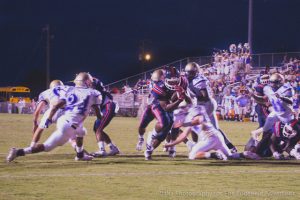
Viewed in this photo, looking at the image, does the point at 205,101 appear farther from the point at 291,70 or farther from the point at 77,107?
the point at 291,70

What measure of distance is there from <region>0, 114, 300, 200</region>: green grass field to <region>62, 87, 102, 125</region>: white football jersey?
0.95 meters

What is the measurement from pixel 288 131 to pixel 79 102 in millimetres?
4769

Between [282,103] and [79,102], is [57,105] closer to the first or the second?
[79,102]

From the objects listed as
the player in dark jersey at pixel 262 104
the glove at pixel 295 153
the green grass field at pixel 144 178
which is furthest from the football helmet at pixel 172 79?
the glove at pixel 295 153

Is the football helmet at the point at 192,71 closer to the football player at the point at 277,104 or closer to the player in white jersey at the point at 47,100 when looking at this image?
the football player at the point at 277,104

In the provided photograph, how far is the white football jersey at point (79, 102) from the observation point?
11.2 meters

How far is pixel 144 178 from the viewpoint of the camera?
30.2 ft

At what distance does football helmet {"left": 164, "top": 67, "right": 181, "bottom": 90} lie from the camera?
Answer: 1238 centimetres

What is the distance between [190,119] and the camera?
485 inches

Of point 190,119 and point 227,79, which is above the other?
point 227,79

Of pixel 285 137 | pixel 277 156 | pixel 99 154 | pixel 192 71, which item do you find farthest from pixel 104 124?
pixel 285 137

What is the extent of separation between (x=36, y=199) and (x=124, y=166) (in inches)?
153

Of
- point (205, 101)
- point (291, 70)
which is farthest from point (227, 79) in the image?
point (205, 101)

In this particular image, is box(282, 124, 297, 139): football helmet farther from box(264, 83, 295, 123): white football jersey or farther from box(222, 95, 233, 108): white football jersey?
box(222, 95, 233, 108): white football jersey
